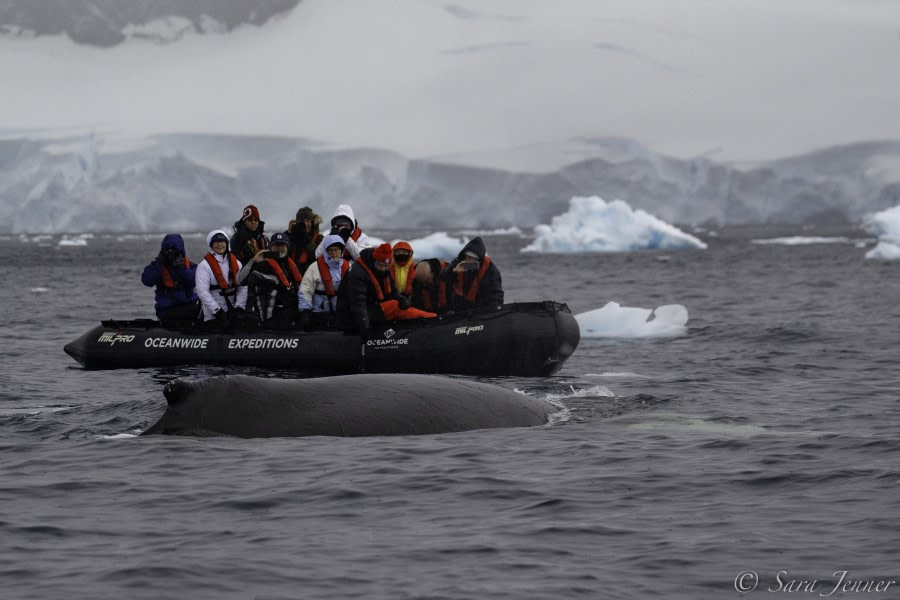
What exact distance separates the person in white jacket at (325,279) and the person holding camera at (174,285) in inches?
71.5

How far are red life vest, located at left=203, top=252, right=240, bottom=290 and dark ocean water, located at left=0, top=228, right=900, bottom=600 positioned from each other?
1301 mm

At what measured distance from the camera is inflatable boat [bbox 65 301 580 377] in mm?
15508

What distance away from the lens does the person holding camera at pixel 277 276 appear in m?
16.0

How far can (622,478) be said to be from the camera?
897 centimetres

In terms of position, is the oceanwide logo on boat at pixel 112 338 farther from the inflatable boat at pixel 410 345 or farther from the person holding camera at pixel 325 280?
the person holding camera at pixel 325 280

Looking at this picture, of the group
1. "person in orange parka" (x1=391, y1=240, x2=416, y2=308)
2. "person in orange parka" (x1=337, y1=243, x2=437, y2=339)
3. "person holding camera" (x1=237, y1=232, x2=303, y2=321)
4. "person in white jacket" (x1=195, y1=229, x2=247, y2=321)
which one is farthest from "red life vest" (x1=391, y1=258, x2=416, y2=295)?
"person in white jacket" (x1=195, y1=229, x2=247, y2=321)

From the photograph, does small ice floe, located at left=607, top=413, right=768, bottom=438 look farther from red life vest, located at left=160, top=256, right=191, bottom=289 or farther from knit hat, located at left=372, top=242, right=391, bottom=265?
red life vest, located at left=160, top=256, right=191, bottom=289

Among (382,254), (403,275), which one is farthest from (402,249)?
(403,275)

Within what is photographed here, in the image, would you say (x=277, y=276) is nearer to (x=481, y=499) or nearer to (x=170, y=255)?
(x=170, y=255)

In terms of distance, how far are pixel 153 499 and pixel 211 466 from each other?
848 millimetres

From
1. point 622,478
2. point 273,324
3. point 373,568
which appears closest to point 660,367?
point 273,324

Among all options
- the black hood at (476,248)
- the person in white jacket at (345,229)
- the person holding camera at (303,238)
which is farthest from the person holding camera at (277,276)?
the black hood at (476,248)

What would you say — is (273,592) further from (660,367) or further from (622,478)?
(660,367)

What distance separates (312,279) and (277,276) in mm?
548
